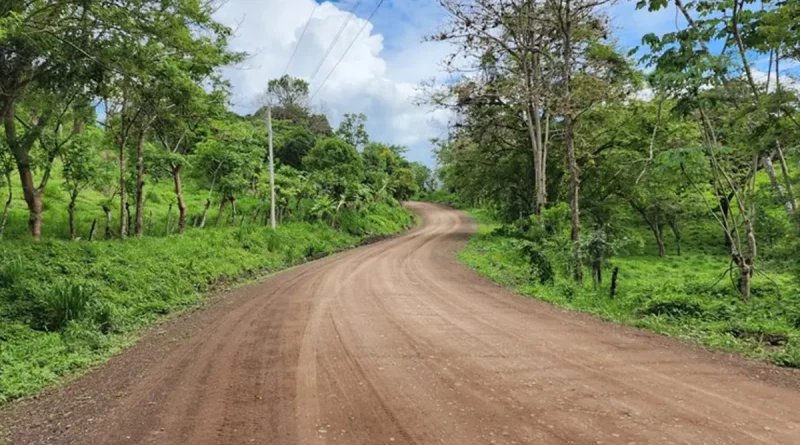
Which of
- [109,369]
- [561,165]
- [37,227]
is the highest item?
[561,165]

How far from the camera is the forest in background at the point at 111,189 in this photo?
26.7 ft

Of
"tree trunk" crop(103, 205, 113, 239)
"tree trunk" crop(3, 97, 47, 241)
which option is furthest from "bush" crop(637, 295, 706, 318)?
"tree trunk" crop(103, 205, 113, 239)

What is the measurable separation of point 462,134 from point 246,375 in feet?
62.5

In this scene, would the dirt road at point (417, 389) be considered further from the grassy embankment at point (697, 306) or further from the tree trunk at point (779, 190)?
the tree trunk at point (779, 190)

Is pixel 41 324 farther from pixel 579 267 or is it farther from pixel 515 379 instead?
pixel 579 267

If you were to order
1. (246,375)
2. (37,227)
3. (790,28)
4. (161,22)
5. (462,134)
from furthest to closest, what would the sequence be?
(462,134) → (37,227) → (161,22) → (790,28) → (246,375)

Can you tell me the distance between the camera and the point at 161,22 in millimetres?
9094

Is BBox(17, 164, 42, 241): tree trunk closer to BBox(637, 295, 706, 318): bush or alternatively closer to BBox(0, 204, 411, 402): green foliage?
BBox(0, 204, 411, 402): green foliage

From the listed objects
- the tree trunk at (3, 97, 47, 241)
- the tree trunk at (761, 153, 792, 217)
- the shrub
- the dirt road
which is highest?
the tree trunk at (3, 97, 47, 241)

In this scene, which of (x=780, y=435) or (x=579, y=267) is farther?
(x=579, y=267)

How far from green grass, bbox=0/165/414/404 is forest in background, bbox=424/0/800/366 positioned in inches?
330

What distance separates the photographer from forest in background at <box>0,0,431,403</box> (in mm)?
8141

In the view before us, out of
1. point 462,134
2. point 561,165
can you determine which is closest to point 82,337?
point 462,134

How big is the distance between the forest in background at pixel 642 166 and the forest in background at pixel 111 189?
8.37 m
